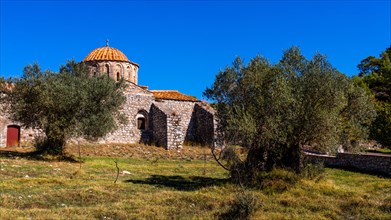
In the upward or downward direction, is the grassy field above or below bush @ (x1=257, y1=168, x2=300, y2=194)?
below

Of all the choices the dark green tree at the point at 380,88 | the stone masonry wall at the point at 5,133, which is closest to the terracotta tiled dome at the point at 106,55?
the stone masonry wall at the point at 5,133

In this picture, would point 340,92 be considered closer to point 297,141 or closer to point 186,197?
point 297,141

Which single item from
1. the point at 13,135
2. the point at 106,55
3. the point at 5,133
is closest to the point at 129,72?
the point at 106,55

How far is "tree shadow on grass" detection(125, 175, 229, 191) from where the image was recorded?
14344 millimetres

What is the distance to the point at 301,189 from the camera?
12531 mm

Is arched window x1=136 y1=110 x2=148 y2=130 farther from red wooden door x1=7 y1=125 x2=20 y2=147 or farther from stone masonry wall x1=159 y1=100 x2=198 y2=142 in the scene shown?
red wooden door x1=7 y1=125 x2=20 y2=147

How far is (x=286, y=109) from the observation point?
1262 centimetres

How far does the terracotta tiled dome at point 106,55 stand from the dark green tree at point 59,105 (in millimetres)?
13153

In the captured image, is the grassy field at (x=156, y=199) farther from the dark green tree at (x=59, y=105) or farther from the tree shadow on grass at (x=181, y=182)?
the dark green tree at (x=59, y=105)

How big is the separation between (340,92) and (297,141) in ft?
7.42

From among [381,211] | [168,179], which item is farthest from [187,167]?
[381,211]

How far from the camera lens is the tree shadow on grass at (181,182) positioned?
47.1ft

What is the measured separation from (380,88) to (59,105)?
121 ft

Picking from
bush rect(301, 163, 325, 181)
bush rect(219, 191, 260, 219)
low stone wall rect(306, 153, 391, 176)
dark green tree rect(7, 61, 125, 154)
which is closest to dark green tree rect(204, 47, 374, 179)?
bush rect(301, 163, 325, 181)
